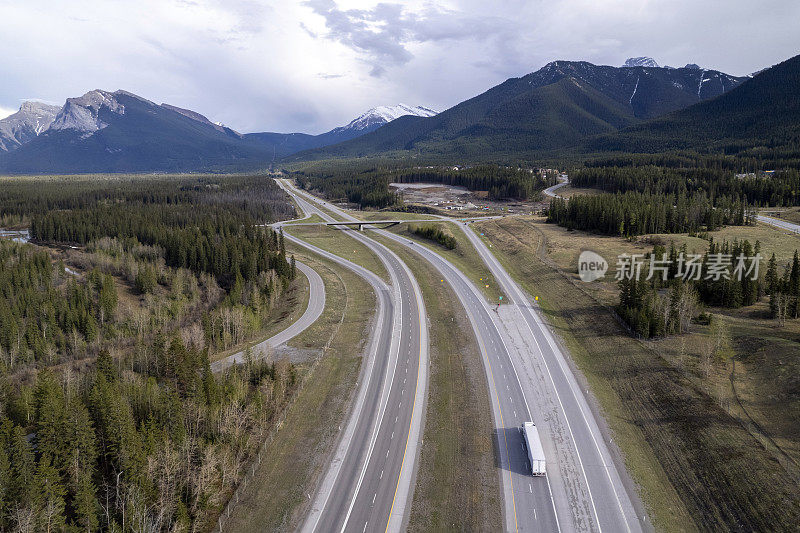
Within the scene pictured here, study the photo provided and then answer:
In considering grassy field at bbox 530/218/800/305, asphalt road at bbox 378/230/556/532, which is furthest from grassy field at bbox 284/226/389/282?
grassy field at bbox 530/218/800/305

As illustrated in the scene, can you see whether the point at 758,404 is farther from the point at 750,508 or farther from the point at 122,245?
the point at 122,245

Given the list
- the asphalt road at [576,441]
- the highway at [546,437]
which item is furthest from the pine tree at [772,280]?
the highway at [546,437]

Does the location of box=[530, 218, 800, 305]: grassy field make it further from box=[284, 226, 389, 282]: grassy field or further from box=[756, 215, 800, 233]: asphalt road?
box=[284, 226, 389, 282]: grassy field

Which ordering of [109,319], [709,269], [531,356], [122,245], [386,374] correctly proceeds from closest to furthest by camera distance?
[386,374] < [531,356] < [709,269] < [109,319] < [122,245]

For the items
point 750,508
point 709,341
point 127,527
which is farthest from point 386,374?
point 709,341

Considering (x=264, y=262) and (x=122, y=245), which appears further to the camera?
(x=122, y=245)

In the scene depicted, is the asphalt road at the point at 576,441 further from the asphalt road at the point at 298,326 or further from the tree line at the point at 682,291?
the asphalt road at the point at 298,326
